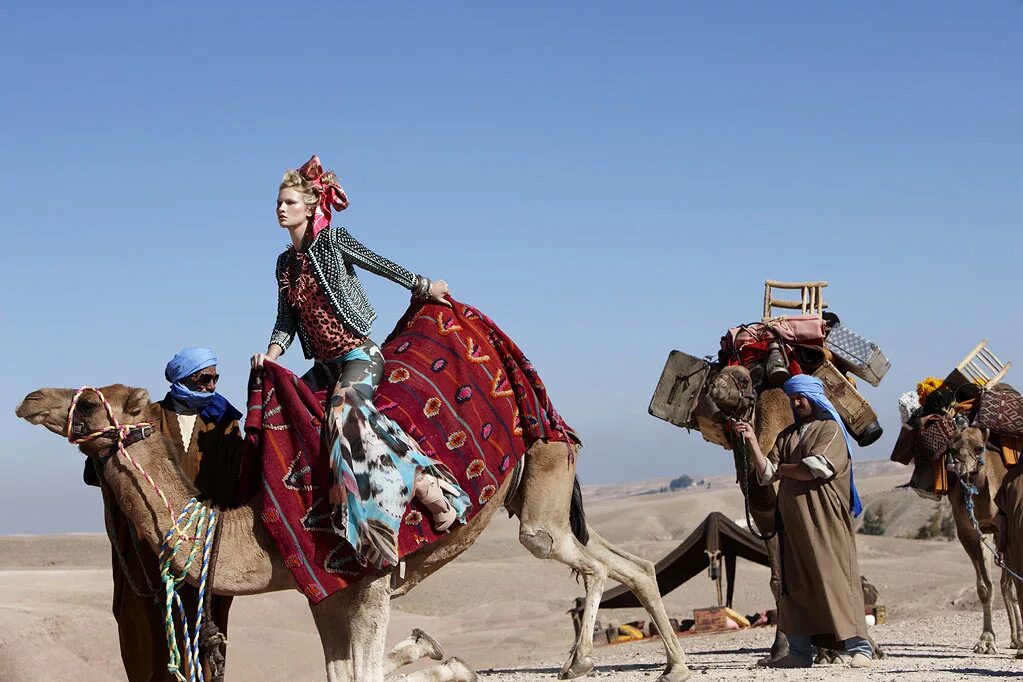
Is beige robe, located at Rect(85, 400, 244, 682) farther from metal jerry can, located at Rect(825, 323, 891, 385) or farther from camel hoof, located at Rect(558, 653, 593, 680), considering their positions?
metal jerry can, located at Rect(825, 323, 891, 385)

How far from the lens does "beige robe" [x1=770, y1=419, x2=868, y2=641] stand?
9078 mm

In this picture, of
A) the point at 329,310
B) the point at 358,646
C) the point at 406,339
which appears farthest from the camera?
the point at 406,339

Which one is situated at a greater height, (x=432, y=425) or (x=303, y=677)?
(x=432, y=425)

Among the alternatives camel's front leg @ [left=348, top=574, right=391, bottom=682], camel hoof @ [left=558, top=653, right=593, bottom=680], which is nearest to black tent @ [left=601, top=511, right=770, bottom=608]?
camel hoof @ [left=558, top=653, right=593, bottom=680]

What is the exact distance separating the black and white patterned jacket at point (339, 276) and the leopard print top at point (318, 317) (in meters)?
0.05

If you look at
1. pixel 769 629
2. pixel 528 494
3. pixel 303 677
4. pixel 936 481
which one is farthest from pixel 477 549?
pixel 528 494

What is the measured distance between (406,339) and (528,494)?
1.39m

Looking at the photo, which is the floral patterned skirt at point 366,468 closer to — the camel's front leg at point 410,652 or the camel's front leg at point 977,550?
the camel's front leg at point 410,652

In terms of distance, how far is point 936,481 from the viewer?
39.3ft

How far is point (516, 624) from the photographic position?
77.3 feet

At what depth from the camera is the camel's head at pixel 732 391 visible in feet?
32.7

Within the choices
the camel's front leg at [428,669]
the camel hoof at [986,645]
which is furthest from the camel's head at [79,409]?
the camel hoof at [986,645]

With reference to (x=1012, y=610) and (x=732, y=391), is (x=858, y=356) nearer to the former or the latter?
(x=732, y=391)

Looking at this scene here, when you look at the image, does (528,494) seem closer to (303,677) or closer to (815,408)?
(815,408)
